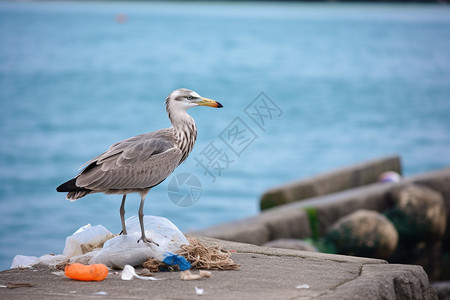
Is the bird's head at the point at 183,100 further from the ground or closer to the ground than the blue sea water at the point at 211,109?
closer to the ground

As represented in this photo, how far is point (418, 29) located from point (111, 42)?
41.1 metres

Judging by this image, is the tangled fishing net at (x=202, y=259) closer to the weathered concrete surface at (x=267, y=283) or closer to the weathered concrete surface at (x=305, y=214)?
the weathered concrete surface at (x=267, y=283)

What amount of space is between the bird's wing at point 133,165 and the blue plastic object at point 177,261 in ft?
1.87

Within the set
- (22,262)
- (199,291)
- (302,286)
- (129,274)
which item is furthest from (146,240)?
(302,286)

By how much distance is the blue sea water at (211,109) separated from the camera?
1967cm

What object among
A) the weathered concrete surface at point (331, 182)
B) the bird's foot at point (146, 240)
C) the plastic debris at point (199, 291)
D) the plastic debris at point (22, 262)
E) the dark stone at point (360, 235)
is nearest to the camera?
the plastic debris at point (199, 291)

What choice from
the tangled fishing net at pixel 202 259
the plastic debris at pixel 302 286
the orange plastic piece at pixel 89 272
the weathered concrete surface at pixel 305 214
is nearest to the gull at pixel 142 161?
the tangled fishing net at pixel 202 259

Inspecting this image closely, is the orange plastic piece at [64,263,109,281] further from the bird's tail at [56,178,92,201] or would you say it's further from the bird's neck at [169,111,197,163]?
the bird's neck at [169,111,197,163]

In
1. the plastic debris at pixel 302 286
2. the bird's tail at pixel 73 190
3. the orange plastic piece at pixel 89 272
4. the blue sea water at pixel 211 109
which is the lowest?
the plastic debris at pixel 302 286

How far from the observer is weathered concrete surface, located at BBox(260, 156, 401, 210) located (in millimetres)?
11375

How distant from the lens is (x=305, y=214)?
976 cm

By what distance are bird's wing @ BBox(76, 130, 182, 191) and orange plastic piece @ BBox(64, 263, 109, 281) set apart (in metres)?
0.59

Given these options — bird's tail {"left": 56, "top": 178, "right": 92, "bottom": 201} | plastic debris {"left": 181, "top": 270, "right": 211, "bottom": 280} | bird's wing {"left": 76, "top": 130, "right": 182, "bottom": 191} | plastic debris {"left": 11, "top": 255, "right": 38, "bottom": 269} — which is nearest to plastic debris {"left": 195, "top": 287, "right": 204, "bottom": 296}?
plastic debris {"left": 181, "top": 270, "right": 211, "bottom": 280}

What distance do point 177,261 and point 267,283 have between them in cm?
75
